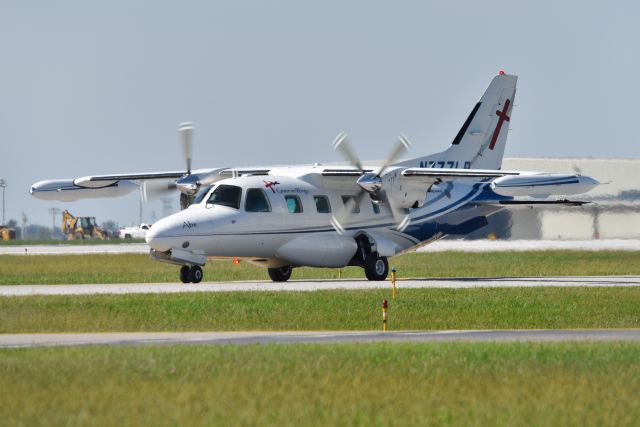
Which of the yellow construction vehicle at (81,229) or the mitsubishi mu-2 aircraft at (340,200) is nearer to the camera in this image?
the mitsubishi mu-2 aircraft at (340,200)

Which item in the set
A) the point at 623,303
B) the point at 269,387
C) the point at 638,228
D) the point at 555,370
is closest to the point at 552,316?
the point at 623,303

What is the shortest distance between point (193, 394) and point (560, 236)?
6925cm

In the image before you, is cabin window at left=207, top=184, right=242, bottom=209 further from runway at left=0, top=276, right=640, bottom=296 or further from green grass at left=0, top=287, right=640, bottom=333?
green grass at left=0, top=287, right=640, bottom=333

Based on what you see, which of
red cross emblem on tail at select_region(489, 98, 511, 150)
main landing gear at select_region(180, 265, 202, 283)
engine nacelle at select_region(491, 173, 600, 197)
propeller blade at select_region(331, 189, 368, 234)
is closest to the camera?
engine nacelle at select_region(491, 173, 600, 197)

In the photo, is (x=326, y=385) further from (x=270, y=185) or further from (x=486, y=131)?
(x=486, y=131)

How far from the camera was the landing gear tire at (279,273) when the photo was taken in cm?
4547

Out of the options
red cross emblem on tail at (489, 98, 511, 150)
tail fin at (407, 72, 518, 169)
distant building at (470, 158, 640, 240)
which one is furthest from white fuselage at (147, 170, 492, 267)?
distant building at (470, 158, 640, 240)

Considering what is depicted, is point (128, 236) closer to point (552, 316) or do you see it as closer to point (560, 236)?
point (560, 236)

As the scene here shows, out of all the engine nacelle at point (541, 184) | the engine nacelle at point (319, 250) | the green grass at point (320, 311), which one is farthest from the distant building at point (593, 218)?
the green grass at point (320, 311)

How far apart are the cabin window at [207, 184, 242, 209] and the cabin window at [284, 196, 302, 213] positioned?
2.04 m

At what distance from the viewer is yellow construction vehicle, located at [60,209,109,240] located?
160m

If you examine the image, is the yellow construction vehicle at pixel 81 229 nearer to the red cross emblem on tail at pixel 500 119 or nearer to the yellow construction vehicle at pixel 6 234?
the yellow construction vehicle at pixel 6 234

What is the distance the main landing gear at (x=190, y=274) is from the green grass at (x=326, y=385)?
20282mm

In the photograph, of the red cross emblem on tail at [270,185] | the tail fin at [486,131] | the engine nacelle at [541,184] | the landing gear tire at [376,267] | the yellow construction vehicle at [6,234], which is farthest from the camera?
the yellow construction vehicle at [6,234]
